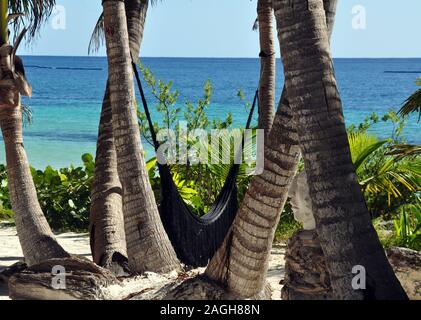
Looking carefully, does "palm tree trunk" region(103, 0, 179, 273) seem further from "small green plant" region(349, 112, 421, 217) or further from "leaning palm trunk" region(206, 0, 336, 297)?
"small green plant" region(349, 112, 421, 217)

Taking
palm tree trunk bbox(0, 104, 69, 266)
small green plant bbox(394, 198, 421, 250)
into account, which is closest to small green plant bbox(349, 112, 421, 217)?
small green plant bbox(394, 198, 421, 250)

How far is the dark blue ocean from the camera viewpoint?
3067 centimetres

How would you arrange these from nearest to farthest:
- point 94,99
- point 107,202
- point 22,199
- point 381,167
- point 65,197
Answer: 1. point 22,199
2. point 107,202
3. point 381,167
4. point 65,197
5. point 94,99

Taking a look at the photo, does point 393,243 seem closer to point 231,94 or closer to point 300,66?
point 300,66

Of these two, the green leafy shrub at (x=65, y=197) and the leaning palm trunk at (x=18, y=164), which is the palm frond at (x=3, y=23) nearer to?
the leaning palm trunk at (x=18, y=164)

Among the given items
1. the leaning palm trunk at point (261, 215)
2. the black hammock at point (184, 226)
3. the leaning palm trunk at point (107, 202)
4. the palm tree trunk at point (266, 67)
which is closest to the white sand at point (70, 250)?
the black hammock at point (184, 226)

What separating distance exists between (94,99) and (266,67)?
44.0 m

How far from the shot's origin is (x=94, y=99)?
1967 inches

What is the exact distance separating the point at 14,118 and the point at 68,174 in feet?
12.6

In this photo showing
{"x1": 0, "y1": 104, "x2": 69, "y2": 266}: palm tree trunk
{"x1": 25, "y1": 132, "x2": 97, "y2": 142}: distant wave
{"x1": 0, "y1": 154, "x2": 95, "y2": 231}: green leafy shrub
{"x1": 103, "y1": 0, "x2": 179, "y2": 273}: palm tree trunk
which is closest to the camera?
{"x1": 103, "y1": 0, "x2": 179, "y2": 273}: palm tree trunk

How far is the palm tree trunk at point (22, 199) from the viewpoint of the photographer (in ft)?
18.5

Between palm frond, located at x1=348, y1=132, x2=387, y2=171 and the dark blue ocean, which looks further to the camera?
the dark blue ocean

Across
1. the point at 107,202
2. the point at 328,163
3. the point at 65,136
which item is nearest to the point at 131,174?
the point at 107,202

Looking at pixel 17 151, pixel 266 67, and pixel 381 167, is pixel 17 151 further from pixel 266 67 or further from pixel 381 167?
pixel 381 167
